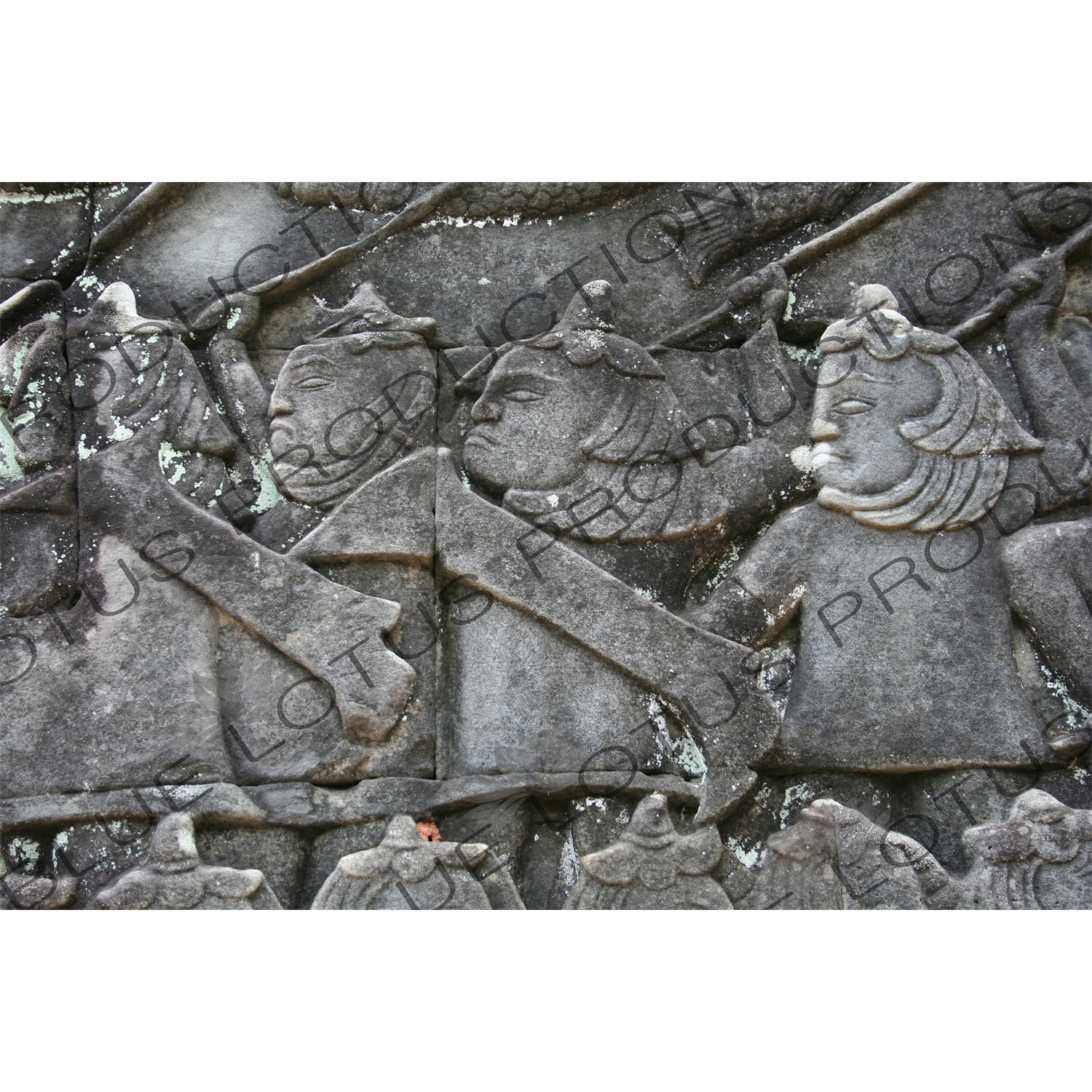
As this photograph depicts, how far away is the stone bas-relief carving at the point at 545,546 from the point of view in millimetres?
3756

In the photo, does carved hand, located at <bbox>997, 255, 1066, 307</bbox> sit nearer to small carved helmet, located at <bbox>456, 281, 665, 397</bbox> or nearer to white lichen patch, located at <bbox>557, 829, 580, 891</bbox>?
small carved helmet, located at <bbox>456, 281, 665, 397</bbox>

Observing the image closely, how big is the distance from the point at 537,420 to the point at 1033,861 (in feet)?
6.30

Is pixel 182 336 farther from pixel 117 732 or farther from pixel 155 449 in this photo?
pixel 117 732

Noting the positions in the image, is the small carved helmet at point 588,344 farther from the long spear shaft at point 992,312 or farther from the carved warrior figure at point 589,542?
the long spear shaft at point 992,312

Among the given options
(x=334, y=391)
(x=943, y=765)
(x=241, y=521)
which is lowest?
(x=943, y=765)

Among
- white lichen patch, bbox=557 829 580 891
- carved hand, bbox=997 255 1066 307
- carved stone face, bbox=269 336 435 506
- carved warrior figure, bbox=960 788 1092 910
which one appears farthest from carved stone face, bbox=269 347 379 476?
carved warrior figure, bbox=960 788 1092 910

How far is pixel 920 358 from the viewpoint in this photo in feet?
13.6

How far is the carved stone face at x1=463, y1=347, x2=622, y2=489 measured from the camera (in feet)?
13.4

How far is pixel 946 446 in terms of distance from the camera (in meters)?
4.05

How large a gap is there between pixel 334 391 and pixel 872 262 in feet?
5.89

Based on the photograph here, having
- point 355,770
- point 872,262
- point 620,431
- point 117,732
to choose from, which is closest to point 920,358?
point 872,262

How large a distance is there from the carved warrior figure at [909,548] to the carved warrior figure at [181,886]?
1.51 meters

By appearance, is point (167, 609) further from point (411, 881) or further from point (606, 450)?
point (606, 450)

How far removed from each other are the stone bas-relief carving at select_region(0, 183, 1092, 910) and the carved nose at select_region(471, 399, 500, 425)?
2 cm
